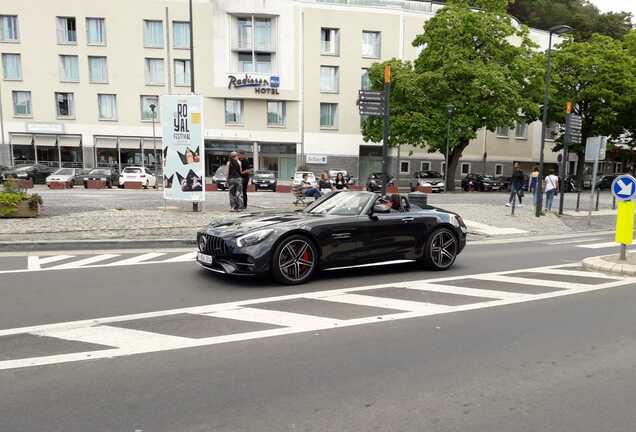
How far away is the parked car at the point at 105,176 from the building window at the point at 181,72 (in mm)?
13961

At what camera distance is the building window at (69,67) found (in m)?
42.9

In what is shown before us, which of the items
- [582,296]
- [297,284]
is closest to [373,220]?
[297,284]

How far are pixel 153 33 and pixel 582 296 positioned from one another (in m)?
44.0

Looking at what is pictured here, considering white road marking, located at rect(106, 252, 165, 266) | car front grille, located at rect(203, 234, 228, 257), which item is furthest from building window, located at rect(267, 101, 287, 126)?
car front grille, located at rect(203, 234, 228, 257)

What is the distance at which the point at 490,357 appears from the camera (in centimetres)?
460

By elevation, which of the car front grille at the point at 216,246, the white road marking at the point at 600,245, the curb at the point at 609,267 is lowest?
the white road marking at the point at 600,245

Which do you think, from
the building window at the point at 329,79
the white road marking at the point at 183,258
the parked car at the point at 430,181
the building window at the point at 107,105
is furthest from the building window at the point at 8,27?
the white road marking at the point at 183,258

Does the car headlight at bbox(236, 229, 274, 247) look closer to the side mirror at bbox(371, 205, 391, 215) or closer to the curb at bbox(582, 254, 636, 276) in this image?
the side mirror at bbox(371, 205, 391, 215)

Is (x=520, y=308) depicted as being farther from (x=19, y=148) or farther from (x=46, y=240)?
(x=19, y=148)

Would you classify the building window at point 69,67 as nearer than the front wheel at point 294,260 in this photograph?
No

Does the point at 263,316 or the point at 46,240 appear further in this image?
the point at 46,240

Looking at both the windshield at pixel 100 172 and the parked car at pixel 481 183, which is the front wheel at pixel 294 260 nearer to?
the windshield at pixel 100 172

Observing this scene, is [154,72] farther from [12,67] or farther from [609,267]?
[609,267]

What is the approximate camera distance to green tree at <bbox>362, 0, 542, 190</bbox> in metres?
34.8
